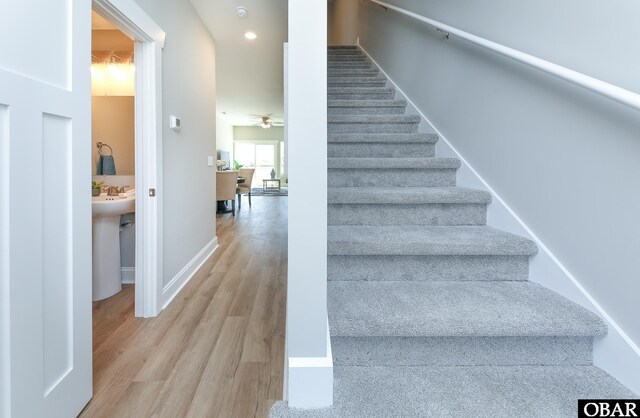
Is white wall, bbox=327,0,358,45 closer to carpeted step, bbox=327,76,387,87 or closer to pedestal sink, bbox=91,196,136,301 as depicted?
carpeted step, bbox=327,76,387,87

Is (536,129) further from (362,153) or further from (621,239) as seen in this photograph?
(362,153)

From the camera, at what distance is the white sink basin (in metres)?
2.22

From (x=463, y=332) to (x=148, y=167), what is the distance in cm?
207

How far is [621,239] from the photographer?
107cm

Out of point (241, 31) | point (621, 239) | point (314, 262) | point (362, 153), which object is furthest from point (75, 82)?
point (241, 31)

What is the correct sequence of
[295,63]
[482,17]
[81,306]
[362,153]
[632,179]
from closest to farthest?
[295,63]
[632,179]
[81,306]
[482,17]
[362,153]

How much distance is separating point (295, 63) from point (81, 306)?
1265 mm

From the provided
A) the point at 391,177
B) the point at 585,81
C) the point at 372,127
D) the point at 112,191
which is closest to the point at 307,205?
the point at 585,81

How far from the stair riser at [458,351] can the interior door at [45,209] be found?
3.29 ft

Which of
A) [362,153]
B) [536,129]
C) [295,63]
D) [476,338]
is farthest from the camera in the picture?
[362,153]

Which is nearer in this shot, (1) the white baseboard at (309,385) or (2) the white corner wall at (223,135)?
(1) the white baseboard at (309,385)

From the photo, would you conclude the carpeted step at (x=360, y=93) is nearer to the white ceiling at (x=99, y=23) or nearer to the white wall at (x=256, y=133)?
the white ceiling at (x=99, y=23)

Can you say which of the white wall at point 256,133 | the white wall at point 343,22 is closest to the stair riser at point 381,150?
the white wall at point 343,22

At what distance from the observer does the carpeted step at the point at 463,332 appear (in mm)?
1119
